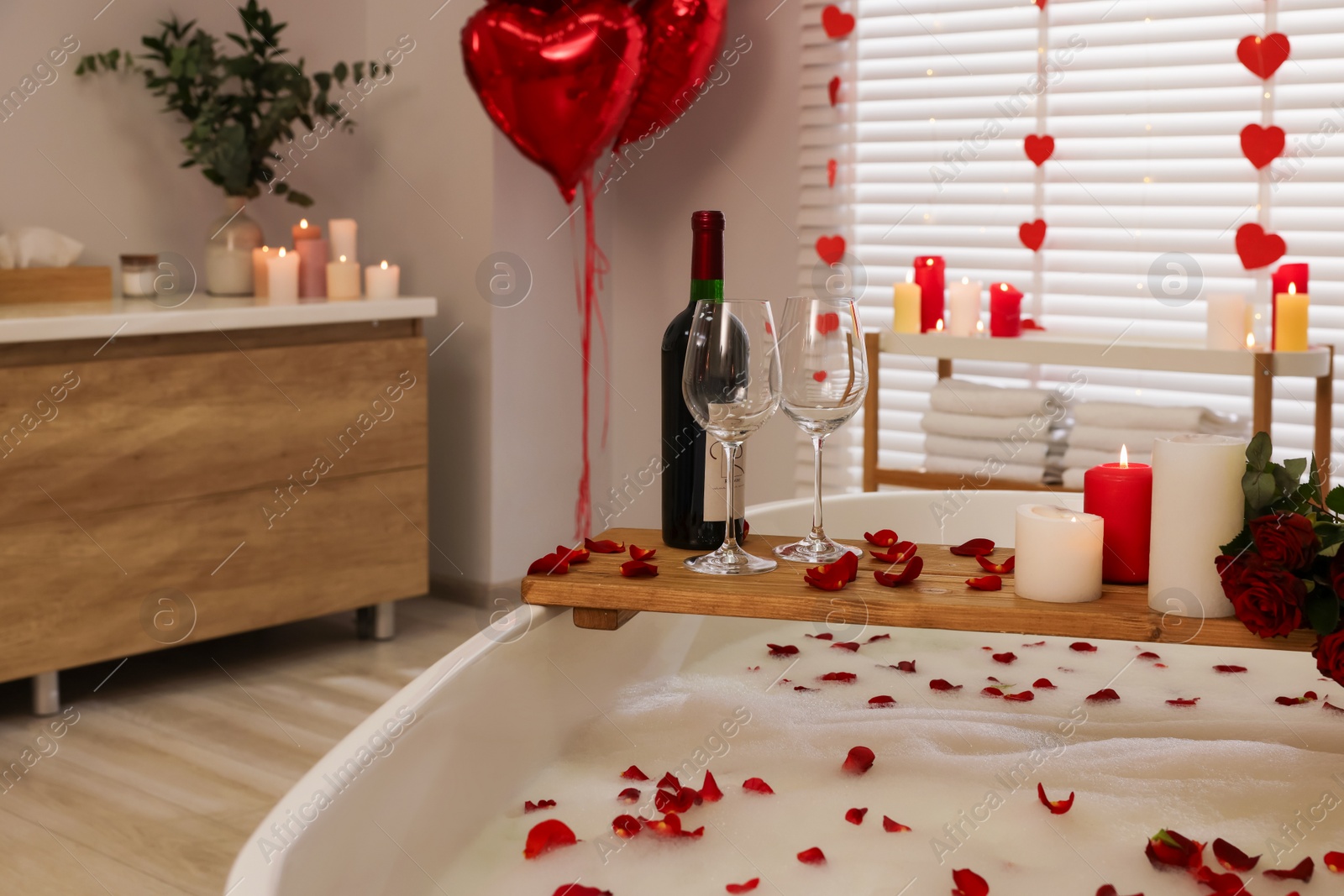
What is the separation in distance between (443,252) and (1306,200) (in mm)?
1944

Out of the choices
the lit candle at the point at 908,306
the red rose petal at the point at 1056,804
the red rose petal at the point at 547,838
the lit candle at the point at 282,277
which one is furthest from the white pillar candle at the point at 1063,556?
the lit candle at the point at 282,277

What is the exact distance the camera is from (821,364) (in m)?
1.01

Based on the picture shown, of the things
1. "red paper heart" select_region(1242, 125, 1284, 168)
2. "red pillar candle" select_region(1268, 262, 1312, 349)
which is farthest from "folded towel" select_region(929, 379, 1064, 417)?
"red paper heart" select_region(1242, 125, 1284, 168)

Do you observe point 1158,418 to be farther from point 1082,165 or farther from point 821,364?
point 821,364

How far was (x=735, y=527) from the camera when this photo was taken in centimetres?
104

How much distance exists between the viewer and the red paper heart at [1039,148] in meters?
2.70

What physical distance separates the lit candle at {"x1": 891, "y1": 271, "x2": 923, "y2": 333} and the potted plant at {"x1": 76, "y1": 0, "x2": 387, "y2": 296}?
1.29 meters

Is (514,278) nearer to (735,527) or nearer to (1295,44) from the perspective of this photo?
(1295,44)

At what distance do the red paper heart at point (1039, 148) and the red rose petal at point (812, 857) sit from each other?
2242 millimetres

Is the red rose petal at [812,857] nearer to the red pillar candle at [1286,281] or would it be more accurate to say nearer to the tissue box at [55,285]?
the red pillar candle at [1286,281]

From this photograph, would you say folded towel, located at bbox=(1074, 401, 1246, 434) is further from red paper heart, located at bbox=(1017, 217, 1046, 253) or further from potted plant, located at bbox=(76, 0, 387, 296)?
potted plant, located at bbox=(76, 0, 387, 296)

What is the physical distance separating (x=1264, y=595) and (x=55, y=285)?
93.0 inches

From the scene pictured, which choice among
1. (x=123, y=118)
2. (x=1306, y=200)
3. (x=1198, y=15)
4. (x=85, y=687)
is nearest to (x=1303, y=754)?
(x=1306, y=200)

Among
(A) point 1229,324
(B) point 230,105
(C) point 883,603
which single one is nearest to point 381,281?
(B) point 230,105
